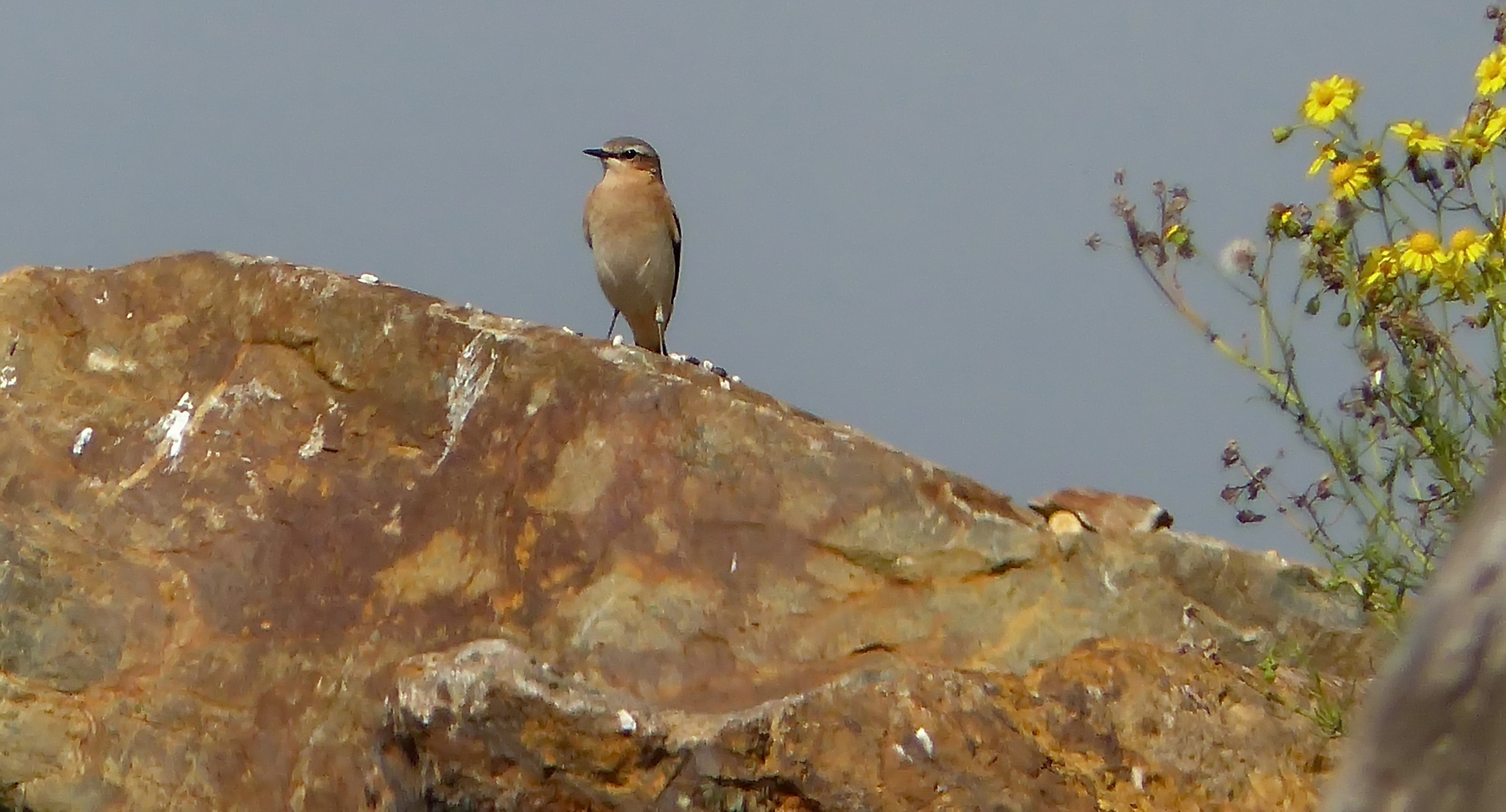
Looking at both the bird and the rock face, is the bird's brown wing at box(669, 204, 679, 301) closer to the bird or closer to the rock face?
the bird

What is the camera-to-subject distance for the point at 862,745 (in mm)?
4520

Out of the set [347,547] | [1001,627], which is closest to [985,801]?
[1001,627]

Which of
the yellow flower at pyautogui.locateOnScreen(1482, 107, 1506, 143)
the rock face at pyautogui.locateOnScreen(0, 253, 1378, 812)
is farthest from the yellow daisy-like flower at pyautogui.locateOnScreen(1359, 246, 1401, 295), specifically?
the rock face at pyautogui.locateOnScreen(0, 253, 1378, 812)

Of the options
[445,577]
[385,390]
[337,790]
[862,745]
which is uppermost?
[385,390]

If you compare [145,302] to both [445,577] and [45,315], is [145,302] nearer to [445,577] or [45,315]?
[45,315]

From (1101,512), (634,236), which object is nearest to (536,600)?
(1101,512)

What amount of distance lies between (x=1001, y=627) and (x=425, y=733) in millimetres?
1920

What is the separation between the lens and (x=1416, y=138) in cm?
454

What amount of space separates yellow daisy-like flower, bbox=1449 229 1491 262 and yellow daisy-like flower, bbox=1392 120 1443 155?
0.25 meters

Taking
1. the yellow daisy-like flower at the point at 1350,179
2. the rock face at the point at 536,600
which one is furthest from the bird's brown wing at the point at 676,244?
the yellow daisy-like flower at the point at 1350,179

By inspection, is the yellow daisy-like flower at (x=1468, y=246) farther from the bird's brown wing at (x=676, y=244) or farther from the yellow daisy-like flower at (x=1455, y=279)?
the bird's brown wing at (x=676, y=244)

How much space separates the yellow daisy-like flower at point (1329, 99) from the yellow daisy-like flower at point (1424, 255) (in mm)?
462

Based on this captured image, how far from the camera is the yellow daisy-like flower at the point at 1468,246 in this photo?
171 inches

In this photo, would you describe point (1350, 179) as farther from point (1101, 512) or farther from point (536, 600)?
point (536, 600)
